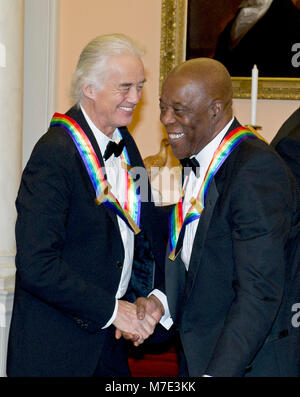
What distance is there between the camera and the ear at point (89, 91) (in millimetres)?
2562

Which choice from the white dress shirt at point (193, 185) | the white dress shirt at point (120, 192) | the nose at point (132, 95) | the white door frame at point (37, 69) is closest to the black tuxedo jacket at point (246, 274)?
the white dress shirt at point (193, 185)

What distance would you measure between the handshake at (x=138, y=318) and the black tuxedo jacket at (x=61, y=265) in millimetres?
75

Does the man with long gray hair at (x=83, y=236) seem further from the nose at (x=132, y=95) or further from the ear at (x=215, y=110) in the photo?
the ear at (x=215, y=110)

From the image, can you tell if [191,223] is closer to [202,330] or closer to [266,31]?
[202,330]

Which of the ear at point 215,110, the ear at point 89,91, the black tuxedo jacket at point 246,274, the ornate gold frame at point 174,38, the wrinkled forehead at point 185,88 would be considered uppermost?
the ornate gold frame at point 174,38

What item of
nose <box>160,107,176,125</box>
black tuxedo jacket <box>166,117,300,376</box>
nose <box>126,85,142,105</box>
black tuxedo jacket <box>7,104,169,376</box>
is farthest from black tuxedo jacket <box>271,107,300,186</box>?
black tuxedo jacket <box>7,104,169,376</box>

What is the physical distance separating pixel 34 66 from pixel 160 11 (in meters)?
0.99

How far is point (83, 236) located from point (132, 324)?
390mm

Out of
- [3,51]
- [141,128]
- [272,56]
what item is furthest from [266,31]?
[3,51]

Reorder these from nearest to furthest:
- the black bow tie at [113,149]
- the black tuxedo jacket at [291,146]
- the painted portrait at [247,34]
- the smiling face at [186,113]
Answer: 1. the smiling face at [186,113]
2. the black tuxedo jacket at [291,146]
3. the black bow tie at [113,149]
4. the painted portrait at [247,34]

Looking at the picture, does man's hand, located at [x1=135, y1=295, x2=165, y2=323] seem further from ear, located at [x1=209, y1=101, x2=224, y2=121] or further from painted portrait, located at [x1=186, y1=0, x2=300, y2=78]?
painted portrait, located at [x1=186, y1=0, x2=300, y2=78]

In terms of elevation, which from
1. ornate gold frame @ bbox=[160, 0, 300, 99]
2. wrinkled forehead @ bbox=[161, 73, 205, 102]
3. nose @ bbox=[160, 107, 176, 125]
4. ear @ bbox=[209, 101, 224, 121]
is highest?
ornate gold frame @ bbox=[160, 0, 300, 99]

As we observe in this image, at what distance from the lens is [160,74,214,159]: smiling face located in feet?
7.29

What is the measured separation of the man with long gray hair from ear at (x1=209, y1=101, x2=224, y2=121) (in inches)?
16.9
